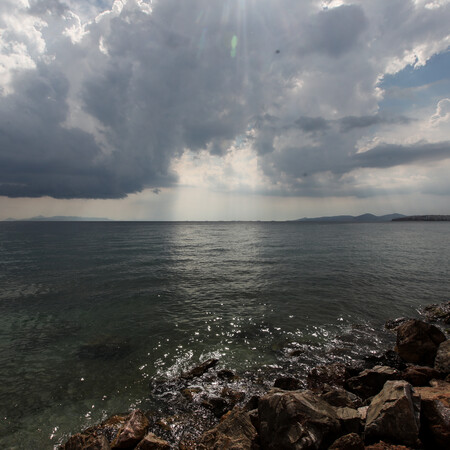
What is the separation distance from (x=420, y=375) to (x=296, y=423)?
7215mm

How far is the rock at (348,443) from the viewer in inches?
238

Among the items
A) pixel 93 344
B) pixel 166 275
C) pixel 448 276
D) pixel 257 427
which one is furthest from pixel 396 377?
pixel 448 276

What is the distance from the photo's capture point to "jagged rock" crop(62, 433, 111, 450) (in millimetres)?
7290

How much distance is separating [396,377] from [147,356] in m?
12.2

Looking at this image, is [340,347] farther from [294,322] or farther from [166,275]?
[166,275]

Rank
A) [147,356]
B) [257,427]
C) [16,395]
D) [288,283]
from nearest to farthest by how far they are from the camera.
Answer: [257,427], [16,395], [147,356], [288,283]

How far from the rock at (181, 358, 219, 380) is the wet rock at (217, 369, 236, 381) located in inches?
30.9

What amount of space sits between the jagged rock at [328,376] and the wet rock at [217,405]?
3.94 meters

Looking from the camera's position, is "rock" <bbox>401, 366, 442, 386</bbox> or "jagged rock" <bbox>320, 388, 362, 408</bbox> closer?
"jagged rock" <bbox>320, 388, 362, 408</bbox>

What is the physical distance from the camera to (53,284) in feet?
95.6

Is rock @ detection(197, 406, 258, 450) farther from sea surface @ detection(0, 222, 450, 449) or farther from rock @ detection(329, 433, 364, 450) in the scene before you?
sea surface @ detection(0, 222, 450, 449)

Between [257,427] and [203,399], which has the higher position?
[257,427]

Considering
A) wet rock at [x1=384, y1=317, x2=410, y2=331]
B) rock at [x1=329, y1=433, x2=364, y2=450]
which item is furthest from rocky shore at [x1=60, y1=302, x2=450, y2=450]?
wet rock at [x1=384, y1=317, x2=410, y2=331]

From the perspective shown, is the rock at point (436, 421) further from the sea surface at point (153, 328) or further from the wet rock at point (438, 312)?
the wet rock at point (438, 312)
